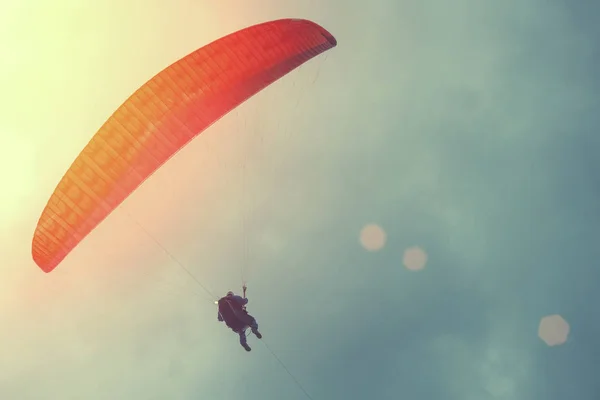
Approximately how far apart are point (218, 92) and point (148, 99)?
2.52 m

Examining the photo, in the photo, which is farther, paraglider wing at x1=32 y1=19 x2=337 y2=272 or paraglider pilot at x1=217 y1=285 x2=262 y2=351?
paraglider pilot at x1=217 y1=285 x2=262 y2=351

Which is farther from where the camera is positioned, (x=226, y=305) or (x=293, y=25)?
(x=226, y=305)

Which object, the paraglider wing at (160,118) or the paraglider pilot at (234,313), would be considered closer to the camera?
the paraglider wing at (160,118)

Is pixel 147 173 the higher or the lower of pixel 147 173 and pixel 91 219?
the higher

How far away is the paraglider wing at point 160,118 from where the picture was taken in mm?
20984

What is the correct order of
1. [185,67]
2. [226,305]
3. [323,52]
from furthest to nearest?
[226,305], [323,52], [185,67]

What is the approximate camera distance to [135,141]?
21375 millimetres

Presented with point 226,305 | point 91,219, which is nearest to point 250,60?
point 91,219

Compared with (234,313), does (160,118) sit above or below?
above

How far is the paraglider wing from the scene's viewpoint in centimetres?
2098

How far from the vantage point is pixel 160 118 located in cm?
2141

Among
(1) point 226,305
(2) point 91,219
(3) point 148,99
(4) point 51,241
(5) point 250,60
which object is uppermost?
(5) point 250,60

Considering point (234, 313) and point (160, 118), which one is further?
point (234, 313)

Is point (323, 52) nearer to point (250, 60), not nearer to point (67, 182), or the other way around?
point (250, 60)
